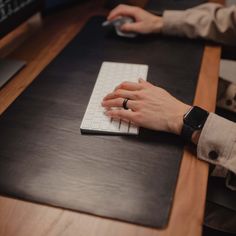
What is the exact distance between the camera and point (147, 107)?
0.74m

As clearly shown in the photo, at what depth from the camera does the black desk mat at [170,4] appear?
133 centimetres

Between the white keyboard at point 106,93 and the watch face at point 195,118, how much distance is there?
0.38 feet

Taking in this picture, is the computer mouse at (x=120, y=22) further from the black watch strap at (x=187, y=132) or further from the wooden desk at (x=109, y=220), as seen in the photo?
the black watch strap at (x=187, y=132)

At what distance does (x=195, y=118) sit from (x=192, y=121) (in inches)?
0.4

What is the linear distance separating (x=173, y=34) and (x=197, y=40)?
0.28ft

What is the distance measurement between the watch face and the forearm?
1.54 ft

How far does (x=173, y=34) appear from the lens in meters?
1.13

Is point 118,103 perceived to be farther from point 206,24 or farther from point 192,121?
point 206,24

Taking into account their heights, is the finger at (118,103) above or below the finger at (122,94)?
below

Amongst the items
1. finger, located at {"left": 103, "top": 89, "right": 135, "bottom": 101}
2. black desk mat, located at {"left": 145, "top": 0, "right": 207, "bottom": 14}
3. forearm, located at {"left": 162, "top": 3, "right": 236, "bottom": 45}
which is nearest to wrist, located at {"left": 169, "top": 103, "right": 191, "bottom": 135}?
finger, located at {"left": 103, "top": 89, "right": 135, "bottom": 101}

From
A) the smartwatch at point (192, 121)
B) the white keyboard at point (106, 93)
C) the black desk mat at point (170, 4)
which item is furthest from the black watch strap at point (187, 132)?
the black desk mat at point (170, 4)

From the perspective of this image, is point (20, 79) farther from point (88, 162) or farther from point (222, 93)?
point (222, 93)

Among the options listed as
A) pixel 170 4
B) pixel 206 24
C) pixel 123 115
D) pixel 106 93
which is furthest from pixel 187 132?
pixel 170 4

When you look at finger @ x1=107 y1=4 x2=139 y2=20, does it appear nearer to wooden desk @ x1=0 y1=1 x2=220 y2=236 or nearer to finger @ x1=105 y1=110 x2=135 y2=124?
wooden desk @ x1=0 y1=1 x2=220 y2=236
